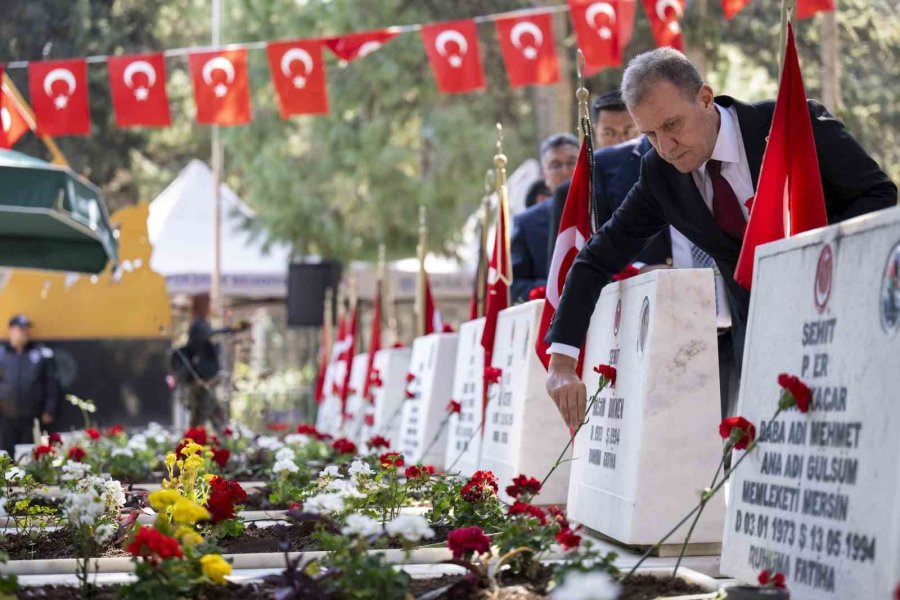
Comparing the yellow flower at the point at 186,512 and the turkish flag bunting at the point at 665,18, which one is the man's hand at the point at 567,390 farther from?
the turkish flag bunting at the point at 665,18

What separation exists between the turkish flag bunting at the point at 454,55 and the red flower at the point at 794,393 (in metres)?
10.9

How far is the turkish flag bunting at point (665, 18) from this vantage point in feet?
39.6

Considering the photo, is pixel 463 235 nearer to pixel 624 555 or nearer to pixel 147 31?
pixel 147 31

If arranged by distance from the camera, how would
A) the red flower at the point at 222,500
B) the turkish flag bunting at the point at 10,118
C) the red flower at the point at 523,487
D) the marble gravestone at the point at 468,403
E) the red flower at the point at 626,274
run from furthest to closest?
the turkish flag bunting at the point at 10,118, the marble gravestone at the point at 468,403, the red flower at the point at 626,274, the red flower at the point at 222,500, the red flower at the point at 523,487

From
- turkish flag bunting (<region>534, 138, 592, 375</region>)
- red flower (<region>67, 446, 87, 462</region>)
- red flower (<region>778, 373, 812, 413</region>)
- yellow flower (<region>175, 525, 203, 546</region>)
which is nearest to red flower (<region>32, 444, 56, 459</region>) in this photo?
red flower (<region>67, 446, 87, 462</region>)

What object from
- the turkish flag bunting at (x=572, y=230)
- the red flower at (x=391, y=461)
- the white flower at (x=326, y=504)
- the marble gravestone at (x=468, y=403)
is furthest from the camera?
the marble gravestone at (x=468, y=403)

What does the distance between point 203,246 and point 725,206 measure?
22414 millimetres

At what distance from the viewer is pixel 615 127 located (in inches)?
294

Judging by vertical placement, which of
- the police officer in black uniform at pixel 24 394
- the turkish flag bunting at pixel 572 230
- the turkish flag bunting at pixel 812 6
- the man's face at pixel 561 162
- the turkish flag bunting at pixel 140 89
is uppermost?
the turkish flag bunting at pixel 812 6

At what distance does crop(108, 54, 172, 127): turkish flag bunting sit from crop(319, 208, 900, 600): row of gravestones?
29.4 ft

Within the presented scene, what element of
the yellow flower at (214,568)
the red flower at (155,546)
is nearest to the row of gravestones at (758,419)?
the yellow flower at (214,568)

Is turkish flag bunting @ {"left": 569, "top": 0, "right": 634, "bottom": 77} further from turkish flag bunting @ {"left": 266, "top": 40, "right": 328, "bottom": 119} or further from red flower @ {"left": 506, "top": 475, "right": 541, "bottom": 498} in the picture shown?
red flower @ {"left": 506, "top": 475, "right": 541, "bottom": 498}

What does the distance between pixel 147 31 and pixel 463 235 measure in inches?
345

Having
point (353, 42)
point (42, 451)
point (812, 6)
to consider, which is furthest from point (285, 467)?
point (353, 42)
